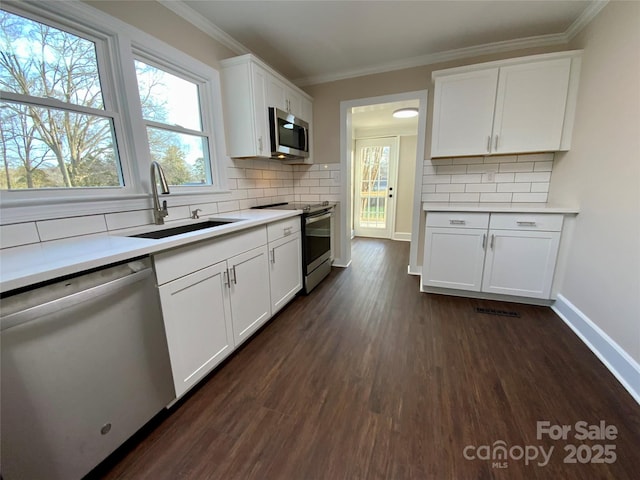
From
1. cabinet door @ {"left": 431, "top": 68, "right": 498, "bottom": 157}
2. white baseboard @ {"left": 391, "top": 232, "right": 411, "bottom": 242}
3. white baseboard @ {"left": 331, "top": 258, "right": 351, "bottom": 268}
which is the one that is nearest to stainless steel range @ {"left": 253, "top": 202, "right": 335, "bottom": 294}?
white baseboard @ {"left": 331, "top": 258, "right": 351, "bottom": 268}

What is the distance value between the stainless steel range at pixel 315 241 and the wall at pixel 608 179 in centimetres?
226

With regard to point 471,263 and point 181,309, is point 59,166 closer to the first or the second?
point 181,309

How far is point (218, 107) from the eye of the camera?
224 cm

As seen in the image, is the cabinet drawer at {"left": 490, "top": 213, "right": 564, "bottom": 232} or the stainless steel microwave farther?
the stainless steel microwave

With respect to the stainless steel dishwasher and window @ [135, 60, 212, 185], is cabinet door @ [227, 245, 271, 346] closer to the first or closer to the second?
the stainless steel dishwasher

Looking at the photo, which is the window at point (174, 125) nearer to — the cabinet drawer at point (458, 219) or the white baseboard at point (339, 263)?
the white baseboard at point (339, 263)

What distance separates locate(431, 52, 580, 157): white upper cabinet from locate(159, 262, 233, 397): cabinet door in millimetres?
2514

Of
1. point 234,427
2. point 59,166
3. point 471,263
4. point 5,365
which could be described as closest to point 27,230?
point 59,166

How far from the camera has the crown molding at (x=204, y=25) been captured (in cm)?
180

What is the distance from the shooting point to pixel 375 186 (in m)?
5.30

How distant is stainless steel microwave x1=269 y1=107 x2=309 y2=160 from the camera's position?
2.47 m

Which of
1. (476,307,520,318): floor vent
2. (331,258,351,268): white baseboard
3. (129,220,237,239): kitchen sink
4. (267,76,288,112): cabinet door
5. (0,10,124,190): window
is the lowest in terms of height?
(476,307,520,318): floor vent

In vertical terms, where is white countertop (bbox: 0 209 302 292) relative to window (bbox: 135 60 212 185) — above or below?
below

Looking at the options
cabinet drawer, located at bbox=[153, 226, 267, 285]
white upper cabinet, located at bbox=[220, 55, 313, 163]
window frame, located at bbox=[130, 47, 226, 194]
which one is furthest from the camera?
white upper cabinet, located at bbox=[220, 55, 313, 163]
